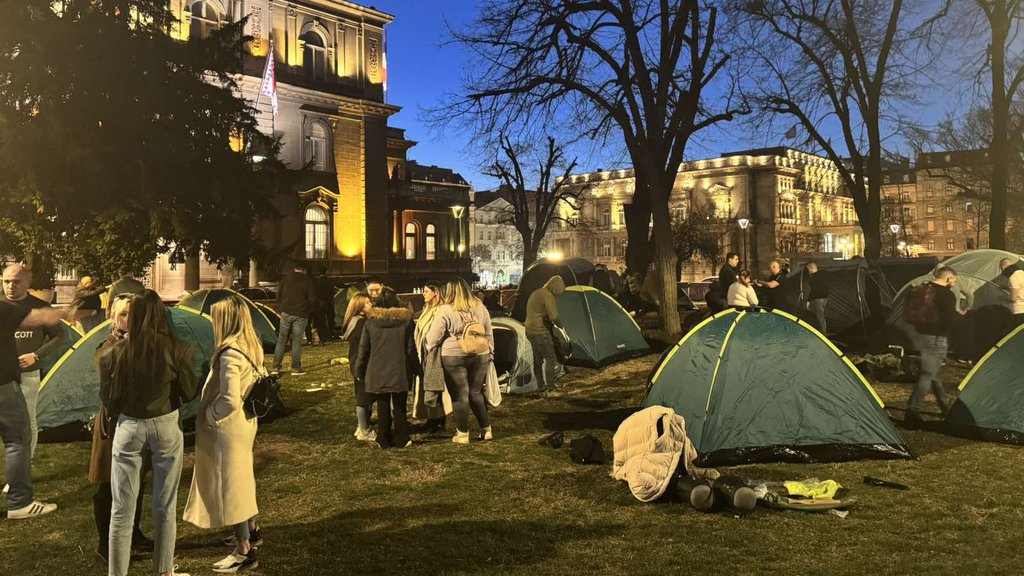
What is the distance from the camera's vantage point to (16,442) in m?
5.91

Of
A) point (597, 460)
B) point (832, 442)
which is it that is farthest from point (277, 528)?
point (832, 442)

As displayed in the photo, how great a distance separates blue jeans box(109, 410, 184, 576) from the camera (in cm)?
423

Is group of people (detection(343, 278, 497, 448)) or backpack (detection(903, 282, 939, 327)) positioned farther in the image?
backpack (detection(903, 282, 939, 327))

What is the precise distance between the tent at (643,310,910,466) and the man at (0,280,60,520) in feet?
20.5

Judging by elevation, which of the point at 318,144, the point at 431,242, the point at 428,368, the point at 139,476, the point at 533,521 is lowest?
the point at 533,521

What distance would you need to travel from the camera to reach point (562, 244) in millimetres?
107812

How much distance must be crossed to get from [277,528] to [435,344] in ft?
9.79

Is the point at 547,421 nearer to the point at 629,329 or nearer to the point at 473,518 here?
the point at 473,518

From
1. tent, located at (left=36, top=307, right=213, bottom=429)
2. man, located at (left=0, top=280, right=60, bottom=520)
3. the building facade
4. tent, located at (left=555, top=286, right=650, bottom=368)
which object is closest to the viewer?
man, located at (left=0, top=280, right=60, bottom=520)

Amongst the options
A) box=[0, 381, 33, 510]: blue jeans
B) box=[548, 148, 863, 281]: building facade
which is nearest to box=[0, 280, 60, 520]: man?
box=[0, 381, 33, 510]: blue jeans

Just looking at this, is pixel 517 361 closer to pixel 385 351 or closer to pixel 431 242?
pixel 385 351

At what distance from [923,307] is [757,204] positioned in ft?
286

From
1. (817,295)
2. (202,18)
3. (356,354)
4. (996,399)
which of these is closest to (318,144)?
(202,18)

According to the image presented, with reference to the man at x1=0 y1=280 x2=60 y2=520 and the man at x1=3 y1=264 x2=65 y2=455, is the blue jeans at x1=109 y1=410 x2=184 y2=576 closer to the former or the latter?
the man at x1=0 y1=280 x2=60 y2=520
